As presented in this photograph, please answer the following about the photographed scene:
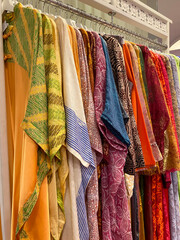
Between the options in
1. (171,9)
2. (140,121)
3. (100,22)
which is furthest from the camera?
(171,9)

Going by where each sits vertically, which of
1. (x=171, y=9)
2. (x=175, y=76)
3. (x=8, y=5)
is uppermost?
(x=171, y=9)

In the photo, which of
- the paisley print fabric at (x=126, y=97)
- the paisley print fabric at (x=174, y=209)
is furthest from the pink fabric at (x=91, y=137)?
the paisley print fabric at (x=174, y=209)

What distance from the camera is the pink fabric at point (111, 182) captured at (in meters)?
0.77

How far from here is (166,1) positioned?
279 cm

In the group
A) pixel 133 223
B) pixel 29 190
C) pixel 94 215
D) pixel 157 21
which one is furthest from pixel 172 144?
pixel 157 21

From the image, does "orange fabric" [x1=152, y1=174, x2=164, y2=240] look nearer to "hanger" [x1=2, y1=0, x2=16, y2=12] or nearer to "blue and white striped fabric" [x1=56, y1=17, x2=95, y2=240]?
"blue and white striped fabric" [x1=56, y1=17, x2=95, y2=240]

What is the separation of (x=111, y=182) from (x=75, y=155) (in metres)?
0.20

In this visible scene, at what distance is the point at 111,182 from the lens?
30.6 inches

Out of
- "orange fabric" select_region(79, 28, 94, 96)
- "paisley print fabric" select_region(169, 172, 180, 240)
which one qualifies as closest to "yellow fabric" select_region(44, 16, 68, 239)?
"orange fabric" select_region(79, 28, 94, 96)

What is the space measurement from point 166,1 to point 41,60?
273 centimetres

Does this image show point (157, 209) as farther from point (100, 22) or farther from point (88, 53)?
point (100, 22)

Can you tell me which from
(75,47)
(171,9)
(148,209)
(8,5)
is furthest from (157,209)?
(171,9)

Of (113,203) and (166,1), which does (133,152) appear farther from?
(166,1)

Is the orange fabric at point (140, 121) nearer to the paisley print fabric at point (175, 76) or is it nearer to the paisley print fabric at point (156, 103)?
the paisley print fabric at point (156, 103)
